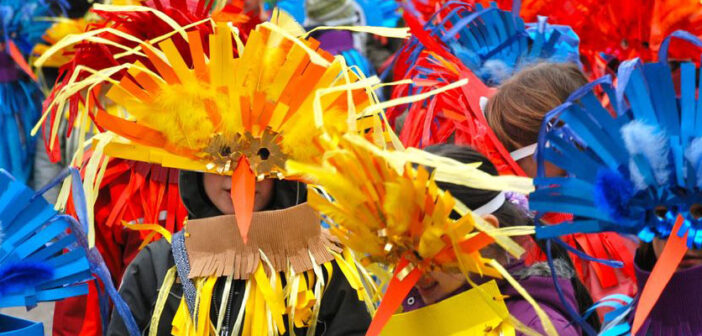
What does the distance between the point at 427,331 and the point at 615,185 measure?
521 mm

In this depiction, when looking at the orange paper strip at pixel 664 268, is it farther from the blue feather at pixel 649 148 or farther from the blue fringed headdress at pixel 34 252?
the blue fringed headdress at pixel 34 252

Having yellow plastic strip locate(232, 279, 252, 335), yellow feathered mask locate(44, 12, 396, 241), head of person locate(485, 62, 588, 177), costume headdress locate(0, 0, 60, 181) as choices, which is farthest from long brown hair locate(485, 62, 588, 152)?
costume headdress locate(0, 0, 60, 181)

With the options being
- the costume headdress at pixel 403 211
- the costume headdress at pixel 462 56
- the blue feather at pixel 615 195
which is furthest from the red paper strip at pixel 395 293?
the costume headdress at pixel 462 56

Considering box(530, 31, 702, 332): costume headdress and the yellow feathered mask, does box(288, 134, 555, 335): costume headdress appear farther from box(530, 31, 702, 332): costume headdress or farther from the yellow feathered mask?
the yellow feathered mask

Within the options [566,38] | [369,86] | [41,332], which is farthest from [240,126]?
[566,38]

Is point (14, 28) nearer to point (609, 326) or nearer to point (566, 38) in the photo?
point (566, 38)

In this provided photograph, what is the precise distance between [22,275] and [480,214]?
0.93 metres

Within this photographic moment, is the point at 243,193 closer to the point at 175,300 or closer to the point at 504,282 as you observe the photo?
the point at 175,300

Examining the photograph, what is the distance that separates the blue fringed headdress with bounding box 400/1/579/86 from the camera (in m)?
3.47

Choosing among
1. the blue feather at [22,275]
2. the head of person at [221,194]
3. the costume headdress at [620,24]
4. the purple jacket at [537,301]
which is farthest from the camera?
the costume headdress at [620,24]

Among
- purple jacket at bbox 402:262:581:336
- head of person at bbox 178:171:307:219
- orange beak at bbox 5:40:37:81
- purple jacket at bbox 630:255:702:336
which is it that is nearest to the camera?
purple jacket at bbox 630:255:702:336

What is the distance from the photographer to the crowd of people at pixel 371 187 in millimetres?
1813

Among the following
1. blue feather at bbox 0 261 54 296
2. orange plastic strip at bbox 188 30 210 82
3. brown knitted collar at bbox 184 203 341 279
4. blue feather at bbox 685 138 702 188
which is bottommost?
brown knitted collar at bbox 184 203 341 279

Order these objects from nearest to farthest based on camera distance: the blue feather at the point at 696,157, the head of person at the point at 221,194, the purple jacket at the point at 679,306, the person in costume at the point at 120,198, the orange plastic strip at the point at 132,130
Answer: the blue feather at the point at 696,157, the purple jacket at the point at 679,306, the orange plastic strip at the point at 132,130, the head of person at the point at 221,194, the person in costume at the point at 120,198
